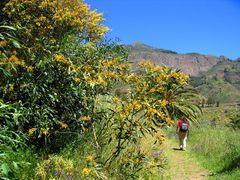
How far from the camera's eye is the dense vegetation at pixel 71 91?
7.14 metres

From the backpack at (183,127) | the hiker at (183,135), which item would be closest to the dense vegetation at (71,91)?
the hiker at (183,135)

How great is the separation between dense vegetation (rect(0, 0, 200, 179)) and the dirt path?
295cm

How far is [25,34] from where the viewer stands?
827 cm

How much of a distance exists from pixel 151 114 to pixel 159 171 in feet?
11.0

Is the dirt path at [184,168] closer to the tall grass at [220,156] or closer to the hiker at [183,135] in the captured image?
the tall grass at [220,156]

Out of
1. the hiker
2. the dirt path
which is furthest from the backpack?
the dirt path

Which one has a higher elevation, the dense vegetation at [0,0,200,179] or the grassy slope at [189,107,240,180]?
the dense vegetation at [0,0,200,179]

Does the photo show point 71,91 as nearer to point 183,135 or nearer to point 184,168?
point 184,168

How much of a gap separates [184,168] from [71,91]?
632 centimetres

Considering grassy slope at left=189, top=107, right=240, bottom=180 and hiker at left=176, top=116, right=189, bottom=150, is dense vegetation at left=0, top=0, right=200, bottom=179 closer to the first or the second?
grassy slope at left=189, top=107, right=240, bottom=180

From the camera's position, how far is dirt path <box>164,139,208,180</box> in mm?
11551

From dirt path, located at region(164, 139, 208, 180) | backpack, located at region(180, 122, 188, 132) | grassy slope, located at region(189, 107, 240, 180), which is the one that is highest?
backpack, located at region(180, 122, 188, 132)

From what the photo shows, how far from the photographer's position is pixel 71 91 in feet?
26.2

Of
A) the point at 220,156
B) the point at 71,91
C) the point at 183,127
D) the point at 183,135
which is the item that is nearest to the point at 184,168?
the point at 220,156
